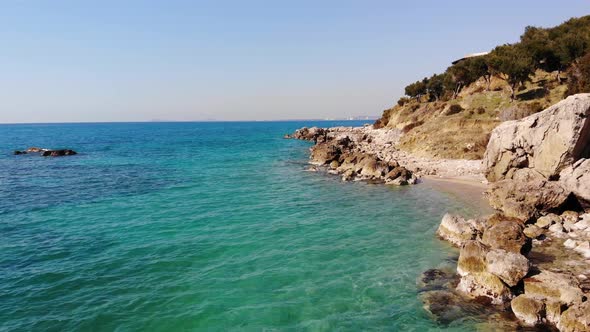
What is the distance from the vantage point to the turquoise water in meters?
15.6

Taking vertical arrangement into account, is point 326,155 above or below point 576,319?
above

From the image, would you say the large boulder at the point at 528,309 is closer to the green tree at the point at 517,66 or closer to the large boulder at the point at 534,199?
the large boulder at the point at 534,199

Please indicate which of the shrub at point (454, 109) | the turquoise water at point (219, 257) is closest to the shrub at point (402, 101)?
the shrub at point (454, 109)

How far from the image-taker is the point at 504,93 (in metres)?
70.0

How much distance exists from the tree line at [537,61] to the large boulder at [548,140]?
23.2 meters

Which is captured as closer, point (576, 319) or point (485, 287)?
point (576, 319)

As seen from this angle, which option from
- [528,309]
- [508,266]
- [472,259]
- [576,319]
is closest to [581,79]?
[472,259]

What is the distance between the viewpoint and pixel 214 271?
19875mm

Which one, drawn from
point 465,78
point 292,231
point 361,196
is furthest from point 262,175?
point 465,78

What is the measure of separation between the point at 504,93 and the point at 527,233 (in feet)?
186

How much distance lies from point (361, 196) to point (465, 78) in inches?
2749

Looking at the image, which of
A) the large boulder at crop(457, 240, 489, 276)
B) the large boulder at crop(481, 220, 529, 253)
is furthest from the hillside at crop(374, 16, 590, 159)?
the large boulder at crop(457, 240, 489, 276)

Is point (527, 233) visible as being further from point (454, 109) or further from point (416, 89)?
point (416, 89)

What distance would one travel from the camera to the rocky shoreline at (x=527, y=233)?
1453 centimetres
